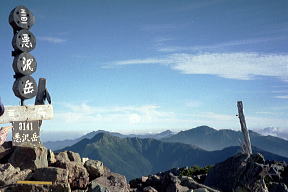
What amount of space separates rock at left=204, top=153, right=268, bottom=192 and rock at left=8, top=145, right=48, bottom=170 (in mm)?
8781

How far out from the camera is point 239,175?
17.2 metres

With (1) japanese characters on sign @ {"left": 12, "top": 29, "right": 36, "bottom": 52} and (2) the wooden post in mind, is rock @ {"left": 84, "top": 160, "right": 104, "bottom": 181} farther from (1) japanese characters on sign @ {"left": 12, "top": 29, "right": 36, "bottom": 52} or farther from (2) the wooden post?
(2) the wooden post

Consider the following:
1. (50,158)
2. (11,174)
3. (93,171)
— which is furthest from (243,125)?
(11,174)

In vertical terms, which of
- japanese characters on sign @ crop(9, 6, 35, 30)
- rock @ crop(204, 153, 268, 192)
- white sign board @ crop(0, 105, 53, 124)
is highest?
japanese characters on sign @ crop(9, 6, 35, 30)

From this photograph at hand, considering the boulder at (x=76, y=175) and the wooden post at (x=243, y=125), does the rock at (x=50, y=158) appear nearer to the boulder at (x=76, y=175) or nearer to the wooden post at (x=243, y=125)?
the boulder at (x=76, y=175)

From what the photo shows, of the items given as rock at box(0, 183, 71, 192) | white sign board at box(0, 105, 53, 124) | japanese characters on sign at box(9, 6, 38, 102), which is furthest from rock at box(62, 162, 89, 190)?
japanese characters on sign at box(9, 6, 38, 102)

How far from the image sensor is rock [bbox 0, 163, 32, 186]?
13519 mm

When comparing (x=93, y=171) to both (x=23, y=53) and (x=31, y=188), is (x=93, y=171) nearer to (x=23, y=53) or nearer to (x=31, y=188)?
(x=31, y=188)

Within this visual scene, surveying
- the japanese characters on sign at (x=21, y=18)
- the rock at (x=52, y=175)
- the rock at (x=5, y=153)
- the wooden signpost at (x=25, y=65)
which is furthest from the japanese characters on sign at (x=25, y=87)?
the rock at (x=52, y=175)

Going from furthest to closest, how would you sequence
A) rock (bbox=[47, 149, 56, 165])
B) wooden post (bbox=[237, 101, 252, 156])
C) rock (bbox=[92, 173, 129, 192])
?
wooden post (bbox=[237, 101, 252, 156])
rock (bbox=[47, 149, 56, 165])
rock (bbox=[92, 173, 129, 192])

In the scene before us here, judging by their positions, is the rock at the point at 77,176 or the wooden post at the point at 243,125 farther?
the wooden post at the point at 243,125

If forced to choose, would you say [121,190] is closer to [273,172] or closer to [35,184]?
[35,184]

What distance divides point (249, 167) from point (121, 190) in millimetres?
7225

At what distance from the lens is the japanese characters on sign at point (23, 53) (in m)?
21.7
